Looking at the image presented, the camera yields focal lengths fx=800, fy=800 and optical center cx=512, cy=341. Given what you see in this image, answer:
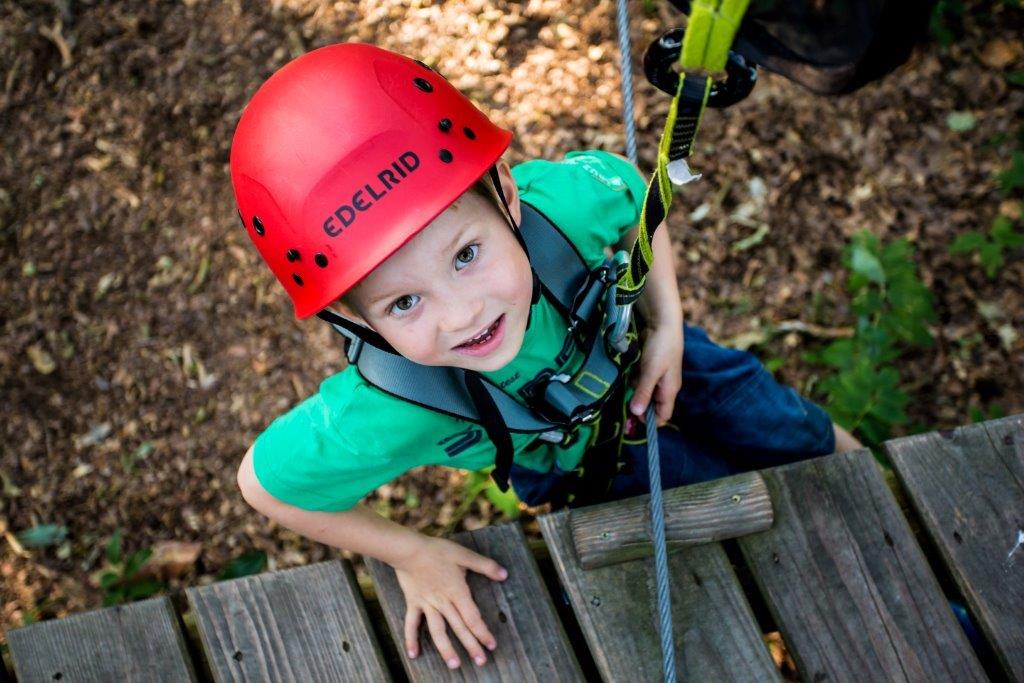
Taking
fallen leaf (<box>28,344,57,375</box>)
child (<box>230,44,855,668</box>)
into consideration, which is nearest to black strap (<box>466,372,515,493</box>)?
child (<box>230,44,855,668</box>)

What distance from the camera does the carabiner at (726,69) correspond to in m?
1.20

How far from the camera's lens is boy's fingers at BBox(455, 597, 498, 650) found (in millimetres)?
1897

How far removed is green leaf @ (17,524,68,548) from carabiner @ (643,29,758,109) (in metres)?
3.06

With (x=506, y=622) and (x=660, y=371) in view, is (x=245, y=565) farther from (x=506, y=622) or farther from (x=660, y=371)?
(x=660, y=371)

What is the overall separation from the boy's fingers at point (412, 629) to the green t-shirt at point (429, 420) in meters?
0.30

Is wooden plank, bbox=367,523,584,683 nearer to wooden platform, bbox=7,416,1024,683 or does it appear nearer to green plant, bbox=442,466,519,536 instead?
wooden platform, bbox=7,416,1024,683

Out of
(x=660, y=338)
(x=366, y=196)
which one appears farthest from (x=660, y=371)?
(x=366, y=196)

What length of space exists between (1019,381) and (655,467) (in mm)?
2014

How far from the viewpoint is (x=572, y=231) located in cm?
197

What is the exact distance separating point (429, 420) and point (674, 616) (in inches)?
29.7

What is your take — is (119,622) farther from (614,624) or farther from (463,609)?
(614,624)

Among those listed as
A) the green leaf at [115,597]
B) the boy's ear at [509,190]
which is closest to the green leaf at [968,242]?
the boy's ear at [509,190]

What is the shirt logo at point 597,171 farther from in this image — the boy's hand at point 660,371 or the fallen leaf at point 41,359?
the fallen leaf at point 41,359

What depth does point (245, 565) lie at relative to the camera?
3.05 metres
